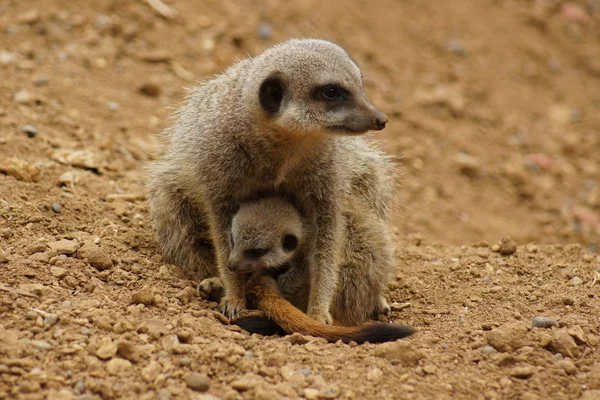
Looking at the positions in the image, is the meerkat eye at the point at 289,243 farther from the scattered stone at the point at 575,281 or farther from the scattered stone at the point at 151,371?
the scattered stone at the point at 575,281

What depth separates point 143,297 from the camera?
137 inches

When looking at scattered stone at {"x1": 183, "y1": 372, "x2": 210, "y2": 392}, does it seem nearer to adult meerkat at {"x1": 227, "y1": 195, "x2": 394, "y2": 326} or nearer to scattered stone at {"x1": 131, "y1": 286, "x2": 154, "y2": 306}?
scattered stone at {"x1": 131, "y1": 286, "x2": 154, "y2": 306}

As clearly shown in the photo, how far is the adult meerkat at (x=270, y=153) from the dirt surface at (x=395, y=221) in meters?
0.26

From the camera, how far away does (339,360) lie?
318cm

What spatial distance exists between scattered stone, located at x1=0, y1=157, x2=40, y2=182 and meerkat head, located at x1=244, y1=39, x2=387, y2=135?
1577 mm

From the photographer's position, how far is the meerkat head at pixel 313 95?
356 centimetres

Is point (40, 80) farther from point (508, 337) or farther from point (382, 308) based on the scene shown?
point (508, 337)

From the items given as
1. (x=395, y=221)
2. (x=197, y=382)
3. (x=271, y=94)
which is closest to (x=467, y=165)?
(x=395, y=221)

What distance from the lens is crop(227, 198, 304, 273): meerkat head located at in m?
3.76

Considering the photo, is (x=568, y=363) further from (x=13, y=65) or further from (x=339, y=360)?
(x=13, y=65)

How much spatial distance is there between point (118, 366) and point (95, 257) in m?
1.02

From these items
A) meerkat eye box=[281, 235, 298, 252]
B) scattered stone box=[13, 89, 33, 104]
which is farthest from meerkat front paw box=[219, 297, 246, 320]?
scattered stone box=[13, 89, 33, 104]

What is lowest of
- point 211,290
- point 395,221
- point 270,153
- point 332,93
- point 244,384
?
point 395,221

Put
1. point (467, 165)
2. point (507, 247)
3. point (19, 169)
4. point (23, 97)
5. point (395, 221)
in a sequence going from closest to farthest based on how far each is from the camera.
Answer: point (19, 169) → point (507, 247) → point (23, 97) → point (395, 221) → point (467, 165)
